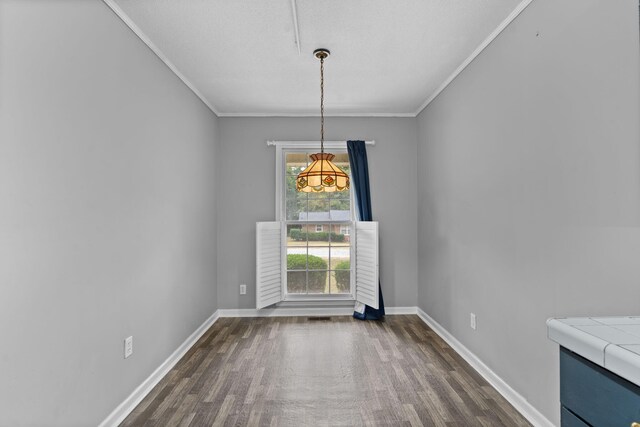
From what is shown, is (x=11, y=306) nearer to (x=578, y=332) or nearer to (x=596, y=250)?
(x=578, y=332)

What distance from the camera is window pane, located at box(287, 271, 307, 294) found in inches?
176

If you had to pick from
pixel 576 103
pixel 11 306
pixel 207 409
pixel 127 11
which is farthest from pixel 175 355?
pixel 576 103

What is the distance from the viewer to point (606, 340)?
89cm

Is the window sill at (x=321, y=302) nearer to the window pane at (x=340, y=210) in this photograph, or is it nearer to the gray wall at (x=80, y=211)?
the window pane at (x=340, y=210)

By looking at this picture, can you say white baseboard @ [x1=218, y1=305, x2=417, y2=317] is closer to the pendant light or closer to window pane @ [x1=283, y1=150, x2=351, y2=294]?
window pane @ [x1=283, y1=150, x2=351, y2=294]

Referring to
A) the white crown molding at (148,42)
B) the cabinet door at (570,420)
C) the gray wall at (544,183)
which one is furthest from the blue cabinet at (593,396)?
the white crown molding at (148,42)

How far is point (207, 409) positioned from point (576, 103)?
281 centimetres

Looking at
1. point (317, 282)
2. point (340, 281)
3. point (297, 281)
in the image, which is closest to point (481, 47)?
point (340, 281)

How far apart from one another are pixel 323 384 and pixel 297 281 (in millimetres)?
1968

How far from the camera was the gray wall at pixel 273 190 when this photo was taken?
439 centimetres

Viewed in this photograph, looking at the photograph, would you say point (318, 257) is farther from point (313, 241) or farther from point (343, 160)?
point (343, 160)

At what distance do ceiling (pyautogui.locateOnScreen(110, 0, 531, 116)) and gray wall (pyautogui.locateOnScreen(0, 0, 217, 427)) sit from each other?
0.31 meters

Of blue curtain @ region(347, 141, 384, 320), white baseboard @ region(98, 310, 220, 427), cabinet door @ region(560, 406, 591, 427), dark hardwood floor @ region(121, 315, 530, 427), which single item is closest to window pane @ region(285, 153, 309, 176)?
blue curtain @ region(347, 141, 384, 320)

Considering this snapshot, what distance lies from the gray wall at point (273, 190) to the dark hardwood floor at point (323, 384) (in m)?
0.80
